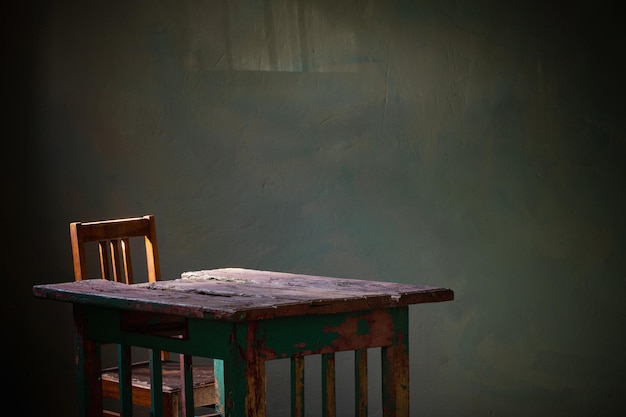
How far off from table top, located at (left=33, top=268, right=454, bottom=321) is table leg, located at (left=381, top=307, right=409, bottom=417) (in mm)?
54

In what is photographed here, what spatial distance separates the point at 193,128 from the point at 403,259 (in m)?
0.99

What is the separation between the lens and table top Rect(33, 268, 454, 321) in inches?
86.4

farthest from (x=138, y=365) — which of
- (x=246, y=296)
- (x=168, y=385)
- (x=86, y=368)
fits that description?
(x=246, y=296)

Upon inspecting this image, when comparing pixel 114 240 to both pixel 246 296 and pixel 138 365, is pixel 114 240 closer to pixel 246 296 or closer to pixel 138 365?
pixel 138 365

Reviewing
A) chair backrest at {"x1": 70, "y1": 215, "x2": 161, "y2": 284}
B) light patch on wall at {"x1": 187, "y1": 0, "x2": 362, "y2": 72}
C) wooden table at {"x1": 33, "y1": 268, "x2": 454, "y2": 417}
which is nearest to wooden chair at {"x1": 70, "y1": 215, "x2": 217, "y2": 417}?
chair backrest at {"x1": 70, "y1": 215, "x2": 161, "y2": 284}

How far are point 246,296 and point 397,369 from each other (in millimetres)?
408

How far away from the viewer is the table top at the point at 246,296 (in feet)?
7.20

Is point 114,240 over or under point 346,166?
under

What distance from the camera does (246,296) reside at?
7.79 feet

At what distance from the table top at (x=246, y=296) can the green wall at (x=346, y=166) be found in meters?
1.35

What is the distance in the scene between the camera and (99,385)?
2619mm

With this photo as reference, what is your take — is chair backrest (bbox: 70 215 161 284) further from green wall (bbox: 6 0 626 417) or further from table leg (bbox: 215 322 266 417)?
table leg (bbox: 215 322 266 417)

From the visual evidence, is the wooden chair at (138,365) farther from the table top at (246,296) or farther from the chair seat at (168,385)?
the table top at (246,296)

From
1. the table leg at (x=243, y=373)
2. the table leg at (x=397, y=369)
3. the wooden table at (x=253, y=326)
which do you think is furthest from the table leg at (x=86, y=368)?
the table leg at (x=397, y=369)
